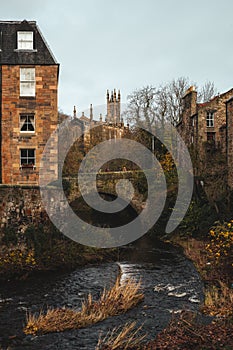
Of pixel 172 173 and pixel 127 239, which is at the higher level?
pixel 172 173

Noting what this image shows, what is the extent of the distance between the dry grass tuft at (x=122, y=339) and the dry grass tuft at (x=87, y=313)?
1.25m

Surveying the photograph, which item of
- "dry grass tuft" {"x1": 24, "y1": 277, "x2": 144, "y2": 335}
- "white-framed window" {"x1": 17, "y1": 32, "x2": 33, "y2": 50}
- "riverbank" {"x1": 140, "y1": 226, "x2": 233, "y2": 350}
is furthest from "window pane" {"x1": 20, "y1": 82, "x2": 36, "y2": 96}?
"dry grass tuft" {"x1": 24, "y1": 277, "x2": 144, "y2": 335}

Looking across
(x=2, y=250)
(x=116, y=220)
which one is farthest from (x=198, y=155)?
(x=2, y=250)

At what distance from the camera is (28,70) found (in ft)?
86.9

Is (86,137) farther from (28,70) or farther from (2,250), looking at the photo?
(2,250)

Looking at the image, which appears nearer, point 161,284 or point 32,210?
point 161,284

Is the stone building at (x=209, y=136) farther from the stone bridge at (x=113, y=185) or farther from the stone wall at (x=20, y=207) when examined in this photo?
the stone wall at (x=20, y=207)

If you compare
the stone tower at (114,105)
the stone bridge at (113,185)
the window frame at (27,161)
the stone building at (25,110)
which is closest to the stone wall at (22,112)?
the stone building at (25,110)

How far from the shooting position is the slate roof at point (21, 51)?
26.5 metres

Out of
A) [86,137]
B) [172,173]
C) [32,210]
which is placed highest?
[86,137]

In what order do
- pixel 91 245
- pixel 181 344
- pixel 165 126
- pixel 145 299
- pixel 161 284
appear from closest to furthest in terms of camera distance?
pixel 181 344, pixel 145 299, pixel 161 284, pixel 91 245, pixel 165 126

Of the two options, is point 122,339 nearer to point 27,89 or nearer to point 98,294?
point 98,294

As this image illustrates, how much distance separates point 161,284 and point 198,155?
17050 millimetres

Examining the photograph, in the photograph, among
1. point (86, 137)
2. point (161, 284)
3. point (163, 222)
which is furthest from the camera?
point (86, 137)
